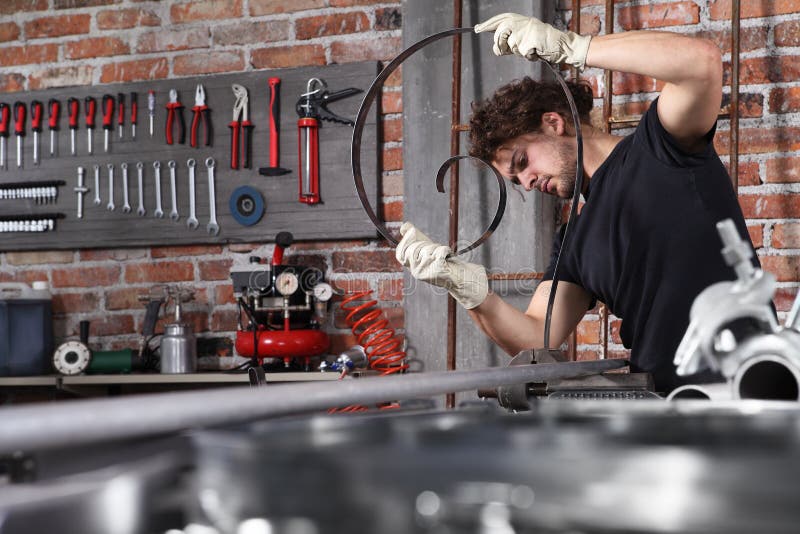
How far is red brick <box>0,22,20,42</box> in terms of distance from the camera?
3016 millimetres

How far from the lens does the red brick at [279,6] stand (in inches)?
106

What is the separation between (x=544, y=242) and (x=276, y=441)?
2.07m

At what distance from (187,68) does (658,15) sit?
1.51 m

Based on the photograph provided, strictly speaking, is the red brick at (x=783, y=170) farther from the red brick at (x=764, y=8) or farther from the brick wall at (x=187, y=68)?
the brick wall at (x=187, y=68)

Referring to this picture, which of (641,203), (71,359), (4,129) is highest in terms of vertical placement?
(4,129)

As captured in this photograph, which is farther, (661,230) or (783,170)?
(783,170)

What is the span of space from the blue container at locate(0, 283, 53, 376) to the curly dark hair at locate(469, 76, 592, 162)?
159 centimetres

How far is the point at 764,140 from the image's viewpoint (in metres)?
2.24

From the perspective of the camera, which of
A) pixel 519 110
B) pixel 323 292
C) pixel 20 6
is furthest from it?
pixel 20 6

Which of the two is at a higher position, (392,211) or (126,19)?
(126,19)

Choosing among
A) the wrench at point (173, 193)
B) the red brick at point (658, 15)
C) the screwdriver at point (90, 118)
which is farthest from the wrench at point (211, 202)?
the red brick at point (658, 15)

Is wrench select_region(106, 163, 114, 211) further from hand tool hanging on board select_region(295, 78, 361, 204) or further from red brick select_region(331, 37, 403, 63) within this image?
red brick select_region(331, 37, 403, 63)

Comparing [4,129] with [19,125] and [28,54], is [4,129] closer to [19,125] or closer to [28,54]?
[19,125]

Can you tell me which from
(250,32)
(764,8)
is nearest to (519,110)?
(764,8)
